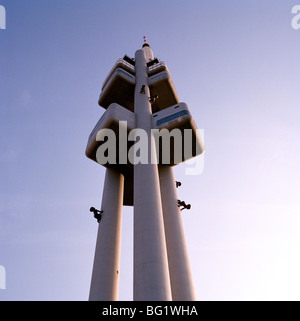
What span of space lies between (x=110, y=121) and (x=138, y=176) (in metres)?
5.11

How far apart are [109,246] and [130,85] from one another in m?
17.3

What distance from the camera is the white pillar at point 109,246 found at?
15867 millimetres

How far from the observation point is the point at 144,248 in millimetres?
13922

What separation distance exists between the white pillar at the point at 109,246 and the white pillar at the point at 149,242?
11.4 feet

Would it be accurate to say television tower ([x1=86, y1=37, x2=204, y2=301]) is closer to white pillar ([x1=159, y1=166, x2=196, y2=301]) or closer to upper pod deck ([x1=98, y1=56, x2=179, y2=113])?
white pillar ([x1=159, y1=166, x2=196, y2=301])

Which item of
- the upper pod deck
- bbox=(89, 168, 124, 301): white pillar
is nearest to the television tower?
bbox=(89, 168, 124, 301): white pillar

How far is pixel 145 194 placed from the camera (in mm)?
16391

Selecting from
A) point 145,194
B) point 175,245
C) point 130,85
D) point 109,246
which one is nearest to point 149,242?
point 145,194

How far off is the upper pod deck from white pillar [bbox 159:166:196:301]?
10582mm

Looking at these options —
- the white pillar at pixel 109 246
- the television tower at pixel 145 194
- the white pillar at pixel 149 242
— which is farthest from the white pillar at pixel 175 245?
the white pillar at pixel 109 246

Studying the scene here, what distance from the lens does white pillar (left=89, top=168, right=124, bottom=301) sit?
15.9m

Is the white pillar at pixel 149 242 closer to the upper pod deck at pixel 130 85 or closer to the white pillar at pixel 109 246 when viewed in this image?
the white pillar at pixel 109 246
